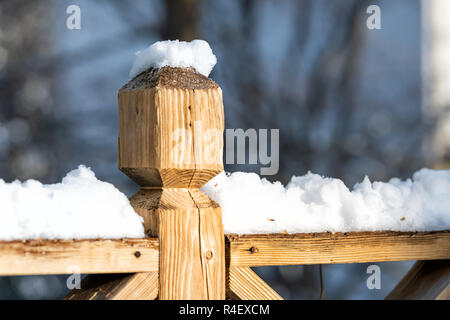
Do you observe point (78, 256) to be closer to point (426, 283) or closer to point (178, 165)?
point (178, 165)

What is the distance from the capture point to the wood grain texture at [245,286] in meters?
1.25

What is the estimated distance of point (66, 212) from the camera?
1.12 m

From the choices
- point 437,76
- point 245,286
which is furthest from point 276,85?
point 245,286

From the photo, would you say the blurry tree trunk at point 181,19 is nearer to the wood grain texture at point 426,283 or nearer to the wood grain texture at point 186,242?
the wood grain texture at point 426,283

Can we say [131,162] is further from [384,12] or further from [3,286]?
[384,12]

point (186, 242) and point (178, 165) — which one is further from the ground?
point (178, 165)

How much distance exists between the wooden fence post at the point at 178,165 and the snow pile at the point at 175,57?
0.03 meters

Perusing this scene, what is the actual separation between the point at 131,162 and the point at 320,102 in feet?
11.7

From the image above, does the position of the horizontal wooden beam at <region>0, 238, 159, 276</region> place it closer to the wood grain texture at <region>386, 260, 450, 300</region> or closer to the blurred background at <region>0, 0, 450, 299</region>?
the wood grain texture at <region>386, 260, 450, 300</region>

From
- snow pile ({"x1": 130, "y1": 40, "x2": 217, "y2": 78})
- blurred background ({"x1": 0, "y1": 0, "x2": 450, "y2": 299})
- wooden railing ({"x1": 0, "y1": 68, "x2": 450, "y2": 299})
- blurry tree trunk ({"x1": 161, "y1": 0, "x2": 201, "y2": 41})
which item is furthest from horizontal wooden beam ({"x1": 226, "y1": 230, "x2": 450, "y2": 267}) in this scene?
blurry tree trunk ({"x1": 161, "y1": 0, "x2": 201, "y2": 41})

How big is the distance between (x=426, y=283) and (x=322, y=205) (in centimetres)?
43

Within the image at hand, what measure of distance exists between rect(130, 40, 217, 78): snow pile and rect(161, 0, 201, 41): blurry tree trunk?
2.94 metres

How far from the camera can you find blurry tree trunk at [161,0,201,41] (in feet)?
13.9

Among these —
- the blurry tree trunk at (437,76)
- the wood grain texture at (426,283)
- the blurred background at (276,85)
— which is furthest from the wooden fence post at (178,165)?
the blurry tree trunk at (437,76)
